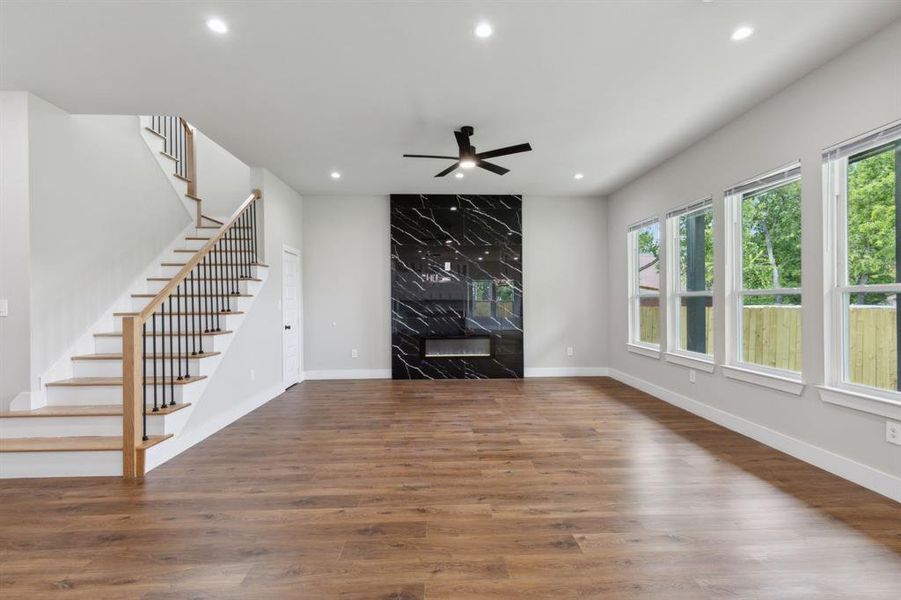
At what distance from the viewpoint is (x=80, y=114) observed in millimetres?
3611

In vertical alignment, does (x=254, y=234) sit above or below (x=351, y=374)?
above

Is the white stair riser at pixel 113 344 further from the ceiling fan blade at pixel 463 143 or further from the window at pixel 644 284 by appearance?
the window at pixel 644 284

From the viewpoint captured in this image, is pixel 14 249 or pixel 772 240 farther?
pixel 772 240

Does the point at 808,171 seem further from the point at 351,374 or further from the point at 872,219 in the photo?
the point at 351,374

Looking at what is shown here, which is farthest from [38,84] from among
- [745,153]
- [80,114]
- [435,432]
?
[745,153]

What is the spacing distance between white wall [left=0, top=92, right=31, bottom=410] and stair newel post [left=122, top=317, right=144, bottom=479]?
110cm

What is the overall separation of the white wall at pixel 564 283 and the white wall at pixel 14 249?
5.62 metres

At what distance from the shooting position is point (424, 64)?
2.80m

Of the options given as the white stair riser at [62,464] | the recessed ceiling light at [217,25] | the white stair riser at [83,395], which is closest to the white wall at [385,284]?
the white stair riser at [83,395]

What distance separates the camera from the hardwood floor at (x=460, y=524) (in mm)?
1734

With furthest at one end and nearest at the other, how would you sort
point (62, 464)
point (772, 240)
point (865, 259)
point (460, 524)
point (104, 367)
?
point (104, 367) < point (772, 240) < point (62, 464) < point (865, 259) < point (460, 524)

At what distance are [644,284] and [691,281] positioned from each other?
1.07 meters

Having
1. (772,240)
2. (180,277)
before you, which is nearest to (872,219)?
(772,240)

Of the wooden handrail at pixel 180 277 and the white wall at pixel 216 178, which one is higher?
the white wall at pixel 216 178
